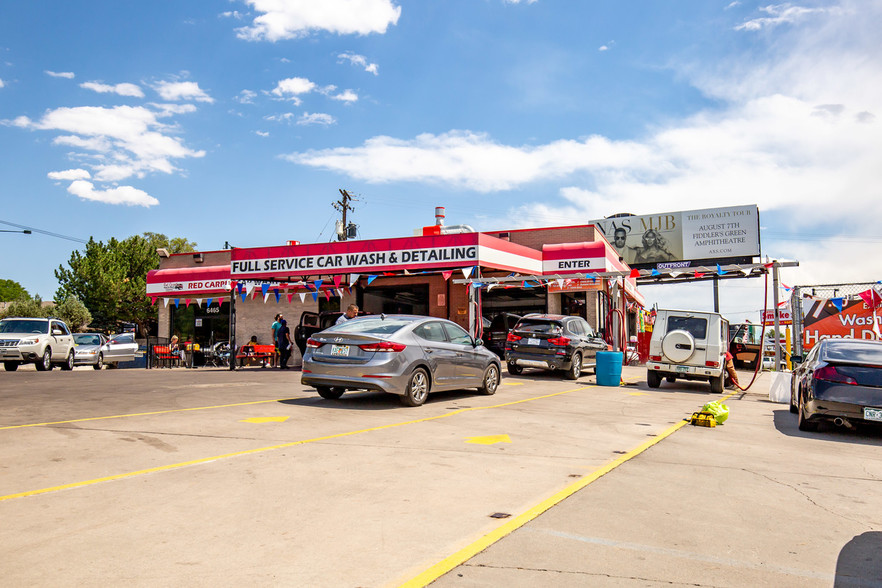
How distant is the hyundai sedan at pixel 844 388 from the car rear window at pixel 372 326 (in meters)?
6.19

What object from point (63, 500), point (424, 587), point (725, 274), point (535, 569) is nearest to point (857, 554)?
point (535, 569)

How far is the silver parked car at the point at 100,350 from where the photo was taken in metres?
26.5

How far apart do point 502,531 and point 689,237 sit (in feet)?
171

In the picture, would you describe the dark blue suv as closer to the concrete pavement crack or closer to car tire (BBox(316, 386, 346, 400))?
car tire (BBox(316, 386, 346, 400))

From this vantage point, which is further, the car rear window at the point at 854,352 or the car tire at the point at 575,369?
the car tire at the point at 575,369

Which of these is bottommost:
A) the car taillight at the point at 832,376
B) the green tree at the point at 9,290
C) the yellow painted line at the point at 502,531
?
the yellow painted line at the point at 502,531

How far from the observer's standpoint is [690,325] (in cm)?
1642

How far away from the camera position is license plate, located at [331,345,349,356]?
10477 millimetres

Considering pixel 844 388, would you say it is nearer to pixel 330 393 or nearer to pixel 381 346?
pixel 381 346

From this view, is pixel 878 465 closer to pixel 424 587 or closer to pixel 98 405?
pixel 424 587

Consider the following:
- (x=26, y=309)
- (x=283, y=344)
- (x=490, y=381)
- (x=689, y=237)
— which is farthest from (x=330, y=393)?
(x=26, y=309)

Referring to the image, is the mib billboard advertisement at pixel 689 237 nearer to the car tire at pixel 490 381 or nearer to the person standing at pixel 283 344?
the person standing at pixel 283 344

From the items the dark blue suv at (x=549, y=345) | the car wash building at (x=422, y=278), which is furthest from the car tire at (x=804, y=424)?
the car wash building at (x=422, y=278)

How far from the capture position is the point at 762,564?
3.90 metres
